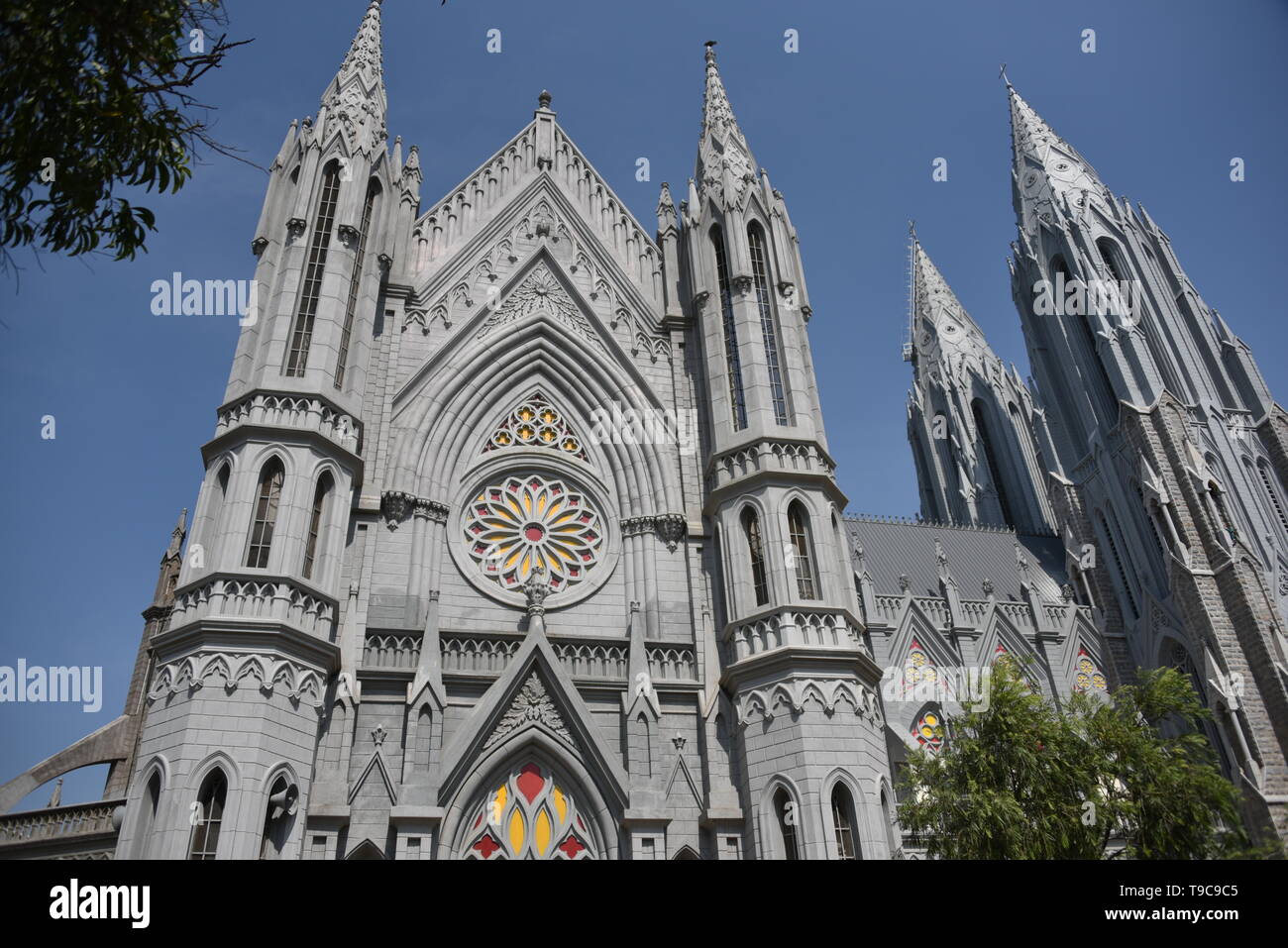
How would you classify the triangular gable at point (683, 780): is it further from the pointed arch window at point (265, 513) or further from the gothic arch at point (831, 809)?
the pointed arch window at point (265, 513)

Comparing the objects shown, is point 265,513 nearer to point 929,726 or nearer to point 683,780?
point 683,780

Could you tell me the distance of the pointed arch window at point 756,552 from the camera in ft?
60.5

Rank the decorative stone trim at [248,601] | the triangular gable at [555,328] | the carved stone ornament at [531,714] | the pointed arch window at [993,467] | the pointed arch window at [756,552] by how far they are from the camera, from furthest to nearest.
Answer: the pointed arch window at [993,467]
the triangular gable at [555,328]
the pointed arch window at [756,552]
the carved stone ornament at [531,714]
the decorative stone trim at [248,601]

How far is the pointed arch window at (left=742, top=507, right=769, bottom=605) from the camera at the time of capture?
18438mm

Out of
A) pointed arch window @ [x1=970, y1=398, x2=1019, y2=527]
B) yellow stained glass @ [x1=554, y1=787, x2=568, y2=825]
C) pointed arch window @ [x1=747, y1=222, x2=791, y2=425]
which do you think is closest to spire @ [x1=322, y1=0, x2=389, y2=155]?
pointed arch window @ [x1=747, y1=222, x2=791, y2=425]

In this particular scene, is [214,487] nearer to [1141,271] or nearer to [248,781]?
[248,781]

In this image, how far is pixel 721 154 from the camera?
24.0 meters

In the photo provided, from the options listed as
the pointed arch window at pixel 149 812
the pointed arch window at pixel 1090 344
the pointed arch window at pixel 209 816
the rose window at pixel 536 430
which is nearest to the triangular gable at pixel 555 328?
the rose window at pixel 536 430

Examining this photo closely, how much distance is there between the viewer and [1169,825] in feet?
51.6

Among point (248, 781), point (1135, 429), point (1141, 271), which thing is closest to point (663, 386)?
point (248, 781)

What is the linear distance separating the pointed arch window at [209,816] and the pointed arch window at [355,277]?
775cm

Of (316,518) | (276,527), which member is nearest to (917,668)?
(316,518)

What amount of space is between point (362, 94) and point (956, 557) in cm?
3005
